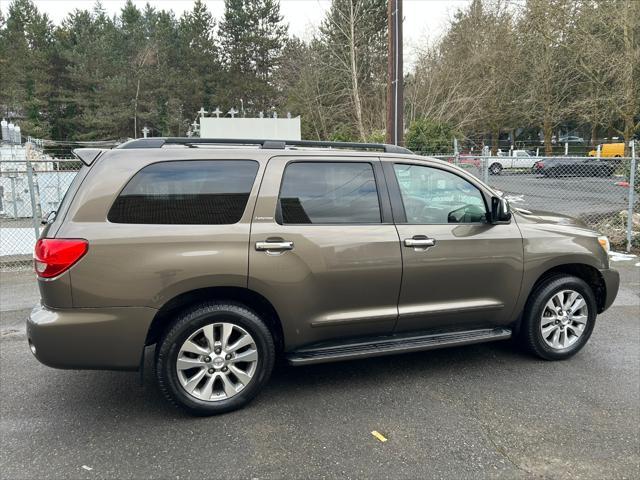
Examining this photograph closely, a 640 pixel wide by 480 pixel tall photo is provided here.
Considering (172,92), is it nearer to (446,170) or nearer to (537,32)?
(537,32)

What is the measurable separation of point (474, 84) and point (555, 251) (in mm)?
24975

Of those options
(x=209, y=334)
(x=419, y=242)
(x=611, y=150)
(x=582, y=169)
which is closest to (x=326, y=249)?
(x=419, y=242)

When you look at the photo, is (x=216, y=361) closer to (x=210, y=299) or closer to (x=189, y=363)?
(x=189, y=363)

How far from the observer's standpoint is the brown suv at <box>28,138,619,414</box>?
306 cm

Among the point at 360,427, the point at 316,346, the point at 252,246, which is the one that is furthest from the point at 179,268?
the point at 360,427

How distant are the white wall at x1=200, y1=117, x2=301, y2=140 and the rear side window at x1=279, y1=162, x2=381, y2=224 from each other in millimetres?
14419

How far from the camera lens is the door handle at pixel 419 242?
3616 mm

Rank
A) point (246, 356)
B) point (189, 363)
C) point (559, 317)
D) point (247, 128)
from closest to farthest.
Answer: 1. point (189, 363)
2. point (246, 356)
3. point (559, 317)
4. point (247, 128)

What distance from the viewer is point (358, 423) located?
10.7ft

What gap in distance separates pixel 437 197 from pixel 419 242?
51 centimetres

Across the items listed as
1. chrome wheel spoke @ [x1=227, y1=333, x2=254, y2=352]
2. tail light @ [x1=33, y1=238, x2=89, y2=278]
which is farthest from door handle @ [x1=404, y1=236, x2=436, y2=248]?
tail light @ [x1=33, y1=238, x2=89, y2=278]

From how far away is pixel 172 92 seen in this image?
45.2 meters

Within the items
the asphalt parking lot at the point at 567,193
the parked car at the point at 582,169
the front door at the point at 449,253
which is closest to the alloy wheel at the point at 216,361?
the front door at the point at 449,253

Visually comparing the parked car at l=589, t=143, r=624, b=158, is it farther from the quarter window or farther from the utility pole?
the quarter window
